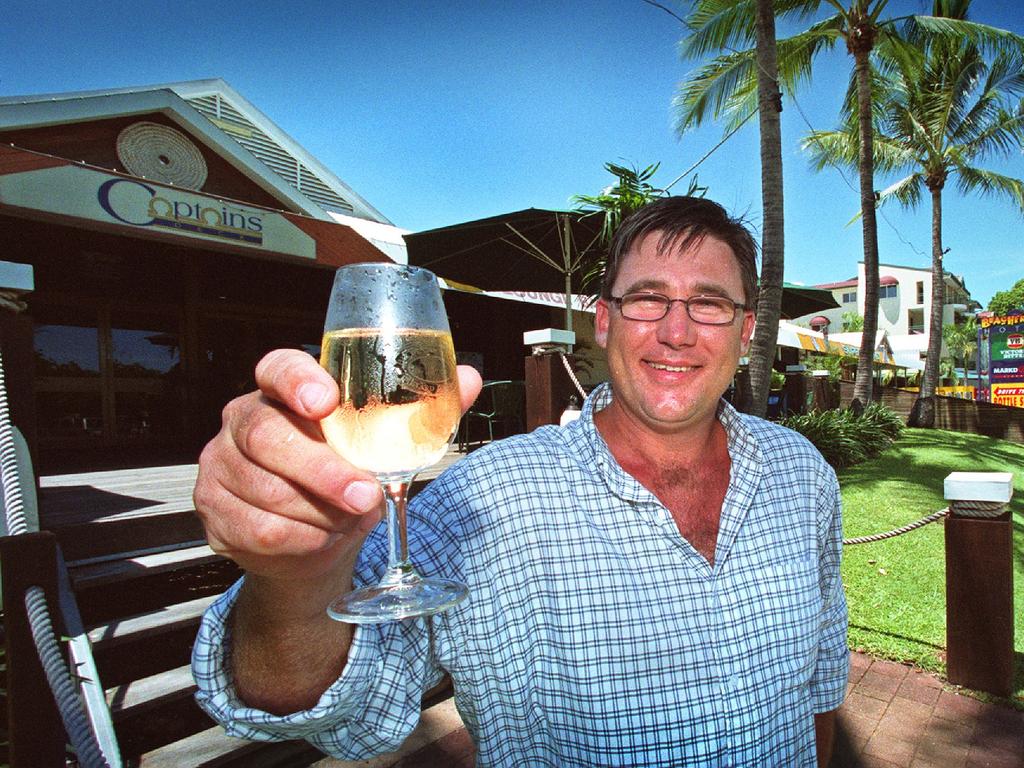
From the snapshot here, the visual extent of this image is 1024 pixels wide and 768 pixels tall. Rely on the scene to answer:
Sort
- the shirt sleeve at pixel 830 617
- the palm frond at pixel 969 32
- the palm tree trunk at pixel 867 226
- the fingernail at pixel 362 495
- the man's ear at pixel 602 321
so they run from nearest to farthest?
1. the fingernail at pixel 362 495
2. the shirt sleeve at pixel 830 617
3. the man's ear at pixel 602 321
4. the palm tree trunk at pixel 867 226
5. the palm frond at pixel 969 32

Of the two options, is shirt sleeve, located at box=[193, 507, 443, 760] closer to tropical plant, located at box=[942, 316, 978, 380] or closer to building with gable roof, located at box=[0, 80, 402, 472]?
building with gable roof, located at box=[0, 80, 402, 472]

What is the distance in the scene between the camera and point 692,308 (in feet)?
5.72

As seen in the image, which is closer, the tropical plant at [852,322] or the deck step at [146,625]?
the deck step at [146,625]

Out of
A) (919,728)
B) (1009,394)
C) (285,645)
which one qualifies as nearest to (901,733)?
(919,728)

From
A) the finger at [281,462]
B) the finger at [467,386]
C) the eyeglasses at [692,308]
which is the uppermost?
the eyeglasses at [692,308]

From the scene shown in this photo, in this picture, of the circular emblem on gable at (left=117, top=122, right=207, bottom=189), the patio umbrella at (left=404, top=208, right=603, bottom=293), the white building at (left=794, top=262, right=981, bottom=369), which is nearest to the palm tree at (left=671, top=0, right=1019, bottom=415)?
the patio umbrella at (left=404, top=208, right=603, bottom=293)

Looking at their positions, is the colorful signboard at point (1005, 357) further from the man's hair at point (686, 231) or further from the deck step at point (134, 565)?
the deck step at point (134, 565)

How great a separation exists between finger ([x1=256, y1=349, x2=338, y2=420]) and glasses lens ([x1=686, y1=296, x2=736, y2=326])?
1.29 meters

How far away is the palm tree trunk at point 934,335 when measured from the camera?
552 inches

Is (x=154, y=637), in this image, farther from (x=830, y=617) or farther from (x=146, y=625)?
(x=830, y=617)

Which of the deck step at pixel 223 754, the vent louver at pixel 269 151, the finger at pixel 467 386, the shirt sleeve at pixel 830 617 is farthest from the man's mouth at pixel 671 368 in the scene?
the vent louver at pixel 269 151

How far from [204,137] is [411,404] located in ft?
26.0

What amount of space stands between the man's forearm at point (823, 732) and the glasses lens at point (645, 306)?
128cm

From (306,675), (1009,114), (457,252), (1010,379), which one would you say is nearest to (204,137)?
(457,252)
